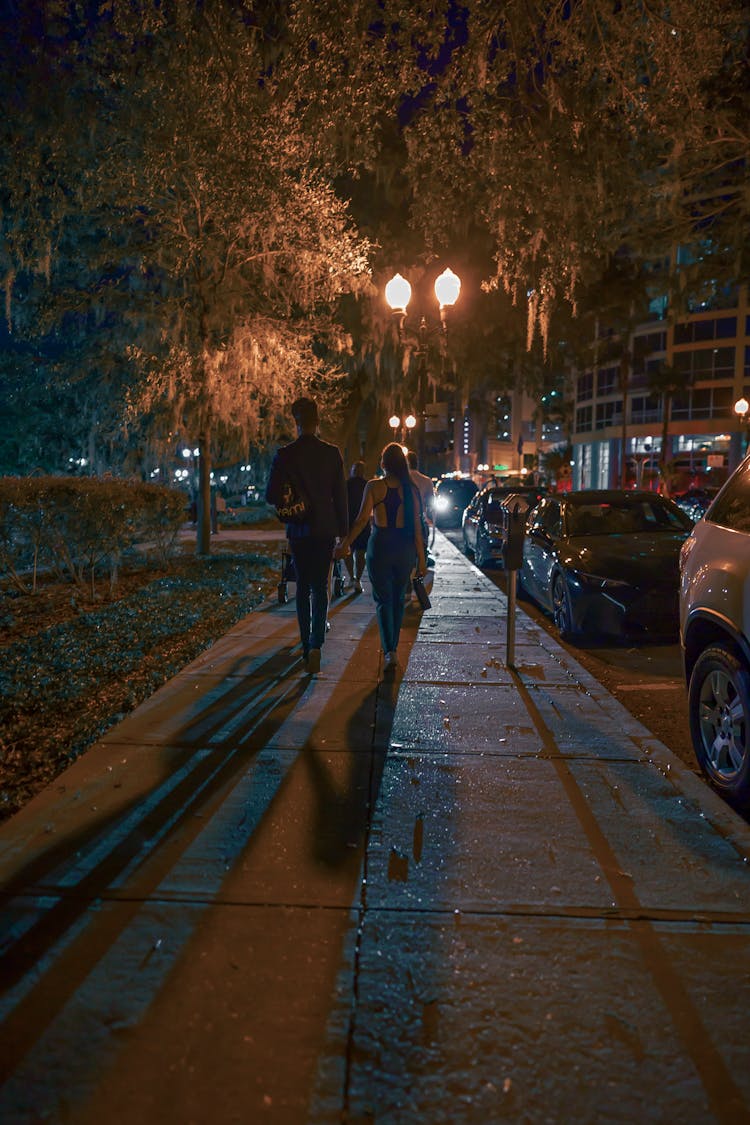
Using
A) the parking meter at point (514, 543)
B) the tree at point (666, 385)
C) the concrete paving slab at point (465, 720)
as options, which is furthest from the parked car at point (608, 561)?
the tree at point (666, 385)

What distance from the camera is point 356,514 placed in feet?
41.2

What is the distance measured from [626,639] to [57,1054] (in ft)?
26.8

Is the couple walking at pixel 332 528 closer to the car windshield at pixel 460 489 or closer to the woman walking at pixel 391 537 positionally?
the woman walking at pixel 391 537

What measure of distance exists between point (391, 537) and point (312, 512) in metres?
0.69

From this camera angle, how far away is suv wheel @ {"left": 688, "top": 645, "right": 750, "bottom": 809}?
4.54m

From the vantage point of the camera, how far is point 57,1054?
8.43 feet

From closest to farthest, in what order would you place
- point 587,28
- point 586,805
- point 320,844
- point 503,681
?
point 320,844 < point 586,805 < point 503,681 < point 587,28

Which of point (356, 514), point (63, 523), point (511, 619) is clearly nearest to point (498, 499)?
point (356, 514)

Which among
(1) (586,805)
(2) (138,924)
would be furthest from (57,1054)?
(1) (586,805)

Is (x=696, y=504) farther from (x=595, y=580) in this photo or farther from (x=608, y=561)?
(x=595, y=580)

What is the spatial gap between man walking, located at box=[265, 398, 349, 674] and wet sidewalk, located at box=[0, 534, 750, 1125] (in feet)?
4.98

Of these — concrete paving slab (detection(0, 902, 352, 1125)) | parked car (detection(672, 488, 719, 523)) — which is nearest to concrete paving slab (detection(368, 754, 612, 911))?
concrete paving slab (detection(0, 902, 352, 1125))

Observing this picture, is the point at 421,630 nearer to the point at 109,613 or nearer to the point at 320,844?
the point at 109,613

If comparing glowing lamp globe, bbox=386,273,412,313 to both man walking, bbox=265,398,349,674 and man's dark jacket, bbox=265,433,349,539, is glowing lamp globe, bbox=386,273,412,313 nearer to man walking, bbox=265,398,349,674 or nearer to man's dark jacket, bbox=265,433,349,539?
man walking, bbox=265,398,349,674
